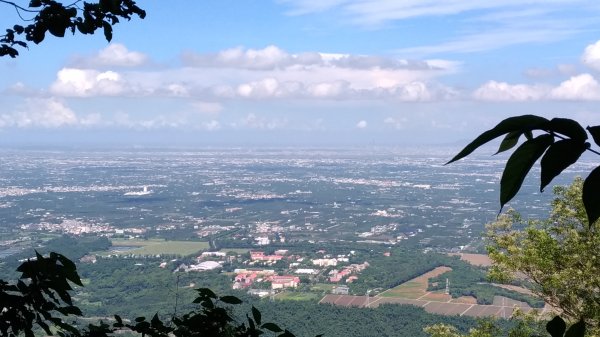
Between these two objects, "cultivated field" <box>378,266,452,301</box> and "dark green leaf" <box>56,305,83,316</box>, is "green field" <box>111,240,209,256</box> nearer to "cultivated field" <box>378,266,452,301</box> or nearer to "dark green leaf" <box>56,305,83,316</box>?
"cultivated field" <box>378,266,452,301</box>

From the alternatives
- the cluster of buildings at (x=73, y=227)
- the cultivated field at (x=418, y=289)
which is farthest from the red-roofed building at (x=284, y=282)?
the cluster of buildings at (x=73, y=227)

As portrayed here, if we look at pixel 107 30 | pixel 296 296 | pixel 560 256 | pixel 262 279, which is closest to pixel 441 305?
pixel 296 296

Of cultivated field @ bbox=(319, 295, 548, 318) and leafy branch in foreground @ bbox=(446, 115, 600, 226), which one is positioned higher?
leafy branch in foreground @ bbox=(446, 115, 600, 226)

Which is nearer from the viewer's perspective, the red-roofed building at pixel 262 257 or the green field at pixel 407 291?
the green field at pixel 407 291

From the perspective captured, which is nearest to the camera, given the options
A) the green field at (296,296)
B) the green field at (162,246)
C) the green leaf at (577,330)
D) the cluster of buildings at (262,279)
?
the green leaf at (577,330)

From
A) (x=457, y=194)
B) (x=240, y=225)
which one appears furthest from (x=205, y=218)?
(x=457, y=194)

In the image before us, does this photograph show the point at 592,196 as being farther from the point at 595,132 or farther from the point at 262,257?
the point at 262,257

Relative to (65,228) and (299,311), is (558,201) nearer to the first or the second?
(299,311)

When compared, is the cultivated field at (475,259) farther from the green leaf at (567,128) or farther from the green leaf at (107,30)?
the green leaf at (567,128)

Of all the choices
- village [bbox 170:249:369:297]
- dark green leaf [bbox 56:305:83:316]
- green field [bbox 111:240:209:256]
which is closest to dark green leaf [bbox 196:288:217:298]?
dark green leaf [bbox 56:305:83:316]
